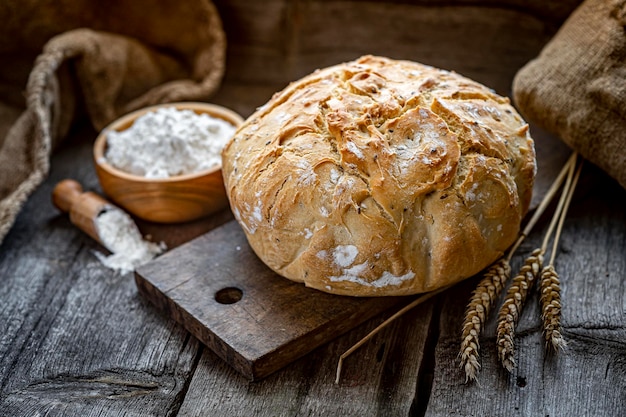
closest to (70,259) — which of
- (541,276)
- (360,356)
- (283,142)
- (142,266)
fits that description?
(142,266)

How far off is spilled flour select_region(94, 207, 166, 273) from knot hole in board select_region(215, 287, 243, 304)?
0.34 metres

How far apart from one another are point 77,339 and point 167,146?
0.60 m

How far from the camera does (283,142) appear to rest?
1.63 m

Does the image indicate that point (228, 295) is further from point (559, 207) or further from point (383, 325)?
point (559, 207)

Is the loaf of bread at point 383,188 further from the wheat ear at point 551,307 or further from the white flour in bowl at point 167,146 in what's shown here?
the white flour in bowl at point 167,146

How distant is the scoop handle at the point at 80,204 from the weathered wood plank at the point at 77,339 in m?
0.06

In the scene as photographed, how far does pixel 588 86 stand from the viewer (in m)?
1.90

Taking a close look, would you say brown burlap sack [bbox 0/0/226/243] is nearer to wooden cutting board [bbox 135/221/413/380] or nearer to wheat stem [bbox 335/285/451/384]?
wooden cutting board [bbox 135/221/413/380]

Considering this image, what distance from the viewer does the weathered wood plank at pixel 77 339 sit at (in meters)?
1.51

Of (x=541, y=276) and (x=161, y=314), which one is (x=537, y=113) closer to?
(x=541, y=276)

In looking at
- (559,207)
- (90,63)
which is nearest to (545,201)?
(559,207)

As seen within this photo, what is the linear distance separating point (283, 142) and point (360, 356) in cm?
52

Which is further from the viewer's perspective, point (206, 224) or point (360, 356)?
point (206, 224)

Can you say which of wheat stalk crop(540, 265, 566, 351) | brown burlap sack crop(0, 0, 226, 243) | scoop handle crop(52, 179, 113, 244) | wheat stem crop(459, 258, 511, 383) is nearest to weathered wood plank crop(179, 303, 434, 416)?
wheat stem crop(459, 258, 511, 383)
